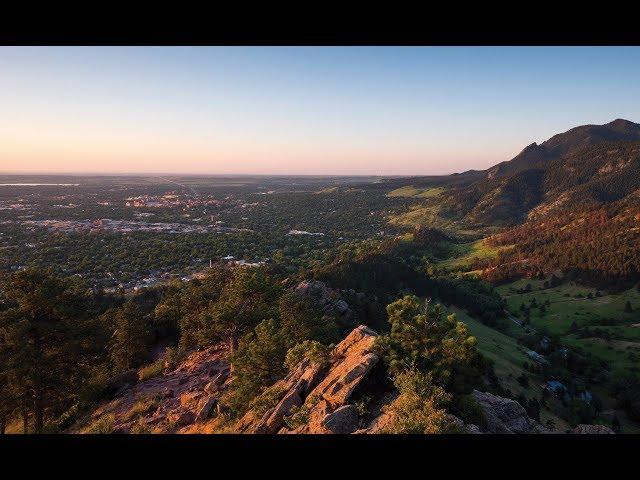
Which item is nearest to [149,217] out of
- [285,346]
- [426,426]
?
[285,346]

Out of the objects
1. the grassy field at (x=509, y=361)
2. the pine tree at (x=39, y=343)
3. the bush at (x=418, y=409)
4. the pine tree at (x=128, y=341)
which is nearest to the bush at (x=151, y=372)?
the pine tree at (x=128, y=341)

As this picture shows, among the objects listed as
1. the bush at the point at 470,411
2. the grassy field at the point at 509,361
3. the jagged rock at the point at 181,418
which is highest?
the bush at the point at 470,411

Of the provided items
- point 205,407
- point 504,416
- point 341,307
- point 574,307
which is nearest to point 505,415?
point 504,416

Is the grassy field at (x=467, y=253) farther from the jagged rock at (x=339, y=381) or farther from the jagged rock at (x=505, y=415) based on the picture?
the jagged rock at (x=339, y=381)

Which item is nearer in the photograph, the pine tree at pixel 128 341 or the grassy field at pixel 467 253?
the pine tree at pixel 128 341

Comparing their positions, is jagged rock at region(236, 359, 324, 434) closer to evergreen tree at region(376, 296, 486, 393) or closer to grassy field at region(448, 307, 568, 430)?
evergreen tree at region(376, 296, 486, 393)

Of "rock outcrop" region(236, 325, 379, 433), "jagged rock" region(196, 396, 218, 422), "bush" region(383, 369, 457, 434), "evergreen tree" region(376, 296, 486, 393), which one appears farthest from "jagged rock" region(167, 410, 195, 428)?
"bush" region(383, 369, 457, 434)

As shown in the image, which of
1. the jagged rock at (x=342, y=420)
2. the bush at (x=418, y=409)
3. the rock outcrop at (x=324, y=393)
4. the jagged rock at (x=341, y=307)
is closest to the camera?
the bush at (x=418, y=409)
